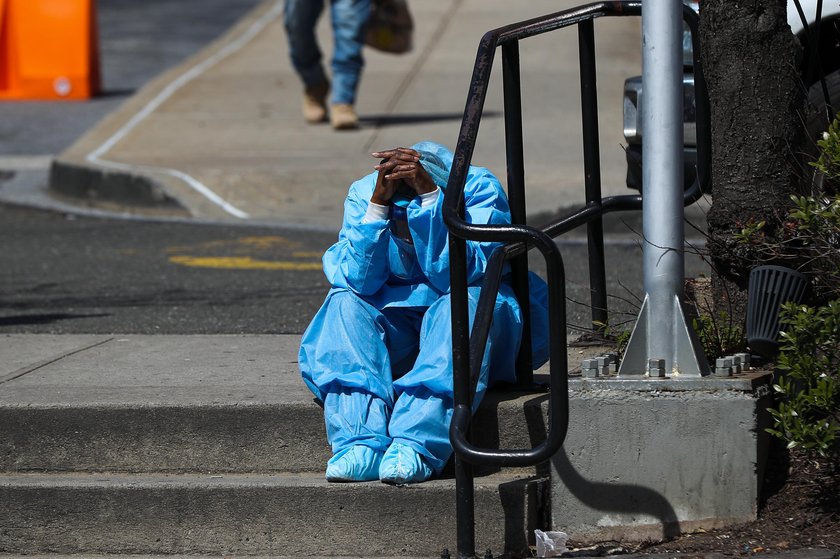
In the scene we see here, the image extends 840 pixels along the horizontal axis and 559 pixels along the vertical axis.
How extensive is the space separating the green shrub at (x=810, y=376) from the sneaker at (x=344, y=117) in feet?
22.5

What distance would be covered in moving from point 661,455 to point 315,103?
7.23 m

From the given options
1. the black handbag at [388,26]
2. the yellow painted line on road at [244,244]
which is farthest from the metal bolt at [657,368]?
the black handbag at [388,26]

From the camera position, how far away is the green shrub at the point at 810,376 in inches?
131

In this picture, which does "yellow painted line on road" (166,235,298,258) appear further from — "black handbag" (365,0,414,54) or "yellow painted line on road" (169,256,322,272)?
"black handbag" (365,0,414,54)

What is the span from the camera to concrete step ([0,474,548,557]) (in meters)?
3.67

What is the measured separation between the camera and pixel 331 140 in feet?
32.6

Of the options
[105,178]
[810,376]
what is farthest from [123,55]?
[810,376]

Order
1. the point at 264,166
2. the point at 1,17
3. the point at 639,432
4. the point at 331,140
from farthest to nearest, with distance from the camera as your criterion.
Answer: the point at 1,17
the point at 331,140
the point at 264,166
the point at 639,432

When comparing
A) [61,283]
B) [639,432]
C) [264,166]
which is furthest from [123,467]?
Answer: [264,166]

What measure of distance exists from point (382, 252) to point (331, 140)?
6.11m

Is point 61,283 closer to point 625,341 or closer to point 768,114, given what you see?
point 625,341

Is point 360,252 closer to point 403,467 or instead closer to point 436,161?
point 436,161

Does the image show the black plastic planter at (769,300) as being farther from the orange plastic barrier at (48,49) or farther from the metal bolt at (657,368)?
the orange plastic barrier at (48,49)

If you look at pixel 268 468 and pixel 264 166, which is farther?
pixel 264 166
